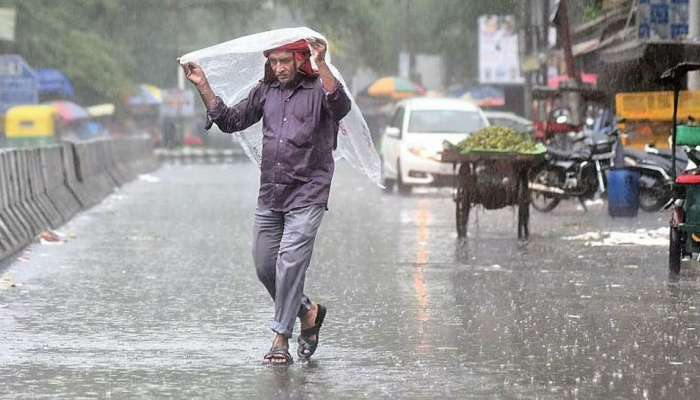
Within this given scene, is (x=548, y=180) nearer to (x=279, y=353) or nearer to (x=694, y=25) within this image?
(x=694, y=25)

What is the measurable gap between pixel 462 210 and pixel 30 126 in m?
30.7

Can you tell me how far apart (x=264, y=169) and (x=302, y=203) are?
283 millimetres

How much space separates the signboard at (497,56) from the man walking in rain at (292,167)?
152ft

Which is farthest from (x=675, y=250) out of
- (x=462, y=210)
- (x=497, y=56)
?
(x=497, y=56)

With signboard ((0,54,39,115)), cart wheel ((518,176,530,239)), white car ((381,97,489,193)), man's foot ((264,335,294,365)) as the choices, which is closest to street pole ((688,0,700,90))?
white car ((381,97,489,193))

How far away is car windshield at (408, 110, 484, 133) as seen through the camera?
31.2 metres

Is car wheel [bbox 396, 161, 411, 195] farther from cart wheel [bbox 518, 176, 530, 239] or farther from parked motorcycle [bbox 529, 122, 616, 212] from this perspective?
cart wheel [bbox 518, 176, 530, 239]

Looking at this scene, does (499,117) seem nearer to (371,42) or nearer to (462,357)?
(371,42)

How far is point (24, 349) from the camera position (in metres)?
10.2

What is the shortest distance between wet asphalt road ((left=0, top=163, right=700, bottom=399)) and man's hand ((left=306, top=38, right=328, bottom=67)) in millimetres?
1624

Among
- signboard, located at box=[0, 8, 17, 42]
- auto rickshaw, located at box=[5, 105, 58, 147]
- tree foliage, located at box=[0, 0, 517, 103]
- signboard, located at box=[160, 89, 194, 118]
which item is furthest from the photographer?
signboard, located at box=[160, 89, 194, 118]

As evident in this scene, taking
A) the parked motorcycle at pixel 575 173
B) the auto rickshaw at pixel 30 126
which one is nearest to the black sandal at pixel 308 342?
the parked motorcycle at pixel 575 173

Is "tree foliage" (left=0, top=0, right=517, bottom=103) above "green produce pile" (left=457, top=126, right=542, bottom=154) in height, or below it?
below

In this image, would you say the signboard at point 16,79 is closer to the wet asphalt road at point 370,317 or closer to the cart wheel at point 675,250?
the wet asphalt road at point 370,317
